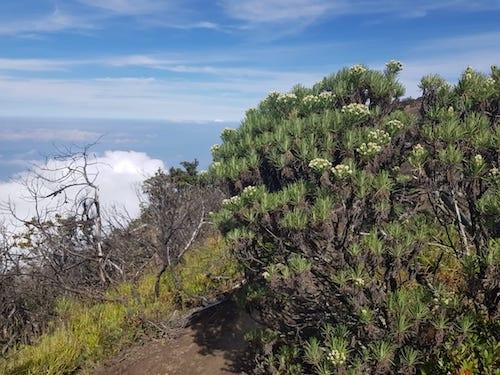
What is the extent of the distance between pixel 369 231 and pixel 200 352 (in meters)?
3.56

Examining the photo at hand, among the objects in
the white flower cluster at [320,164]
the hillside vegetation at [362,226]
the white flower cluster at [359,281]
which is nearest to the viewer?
the white flower cluster at [359,281]

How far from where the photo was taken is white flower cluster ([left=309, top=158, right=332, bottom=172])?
466 centimetres

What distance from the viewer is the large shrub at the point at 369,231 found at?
14.8 feet

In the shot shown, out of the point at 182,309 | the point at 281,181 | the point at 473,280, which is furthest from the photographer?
the point at 182,309

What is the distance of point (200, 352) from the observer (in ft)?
24.1

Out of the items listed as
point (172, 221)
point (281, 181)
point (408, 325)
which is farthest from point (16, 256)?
point (408, 325)

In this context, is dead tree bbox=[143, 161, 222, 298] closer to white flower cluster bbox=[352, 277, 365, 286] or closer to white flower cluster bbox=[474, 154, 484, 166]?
white flower cluster bbox=[352, 277, 365, 286]

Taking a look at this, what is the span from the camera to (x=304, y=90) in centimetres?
699

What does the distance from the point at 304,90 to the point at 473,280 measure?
3644mm

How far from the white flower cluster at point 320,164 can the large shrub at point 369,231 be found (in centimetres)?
2

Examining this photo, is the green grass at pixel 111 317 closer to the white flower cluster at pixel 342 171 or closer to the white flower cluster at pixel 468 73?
the white flower cluster at pixel 342 171

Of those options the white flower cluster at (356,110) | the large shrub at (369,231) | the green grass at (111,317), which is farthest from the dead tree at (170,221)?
the white flower cluster at (356,110)

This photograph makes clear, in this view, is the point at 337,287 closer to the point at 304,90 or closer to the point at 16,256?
the point at 304,90

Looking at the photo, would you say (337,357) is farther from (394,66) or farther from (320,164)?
(394,66)
